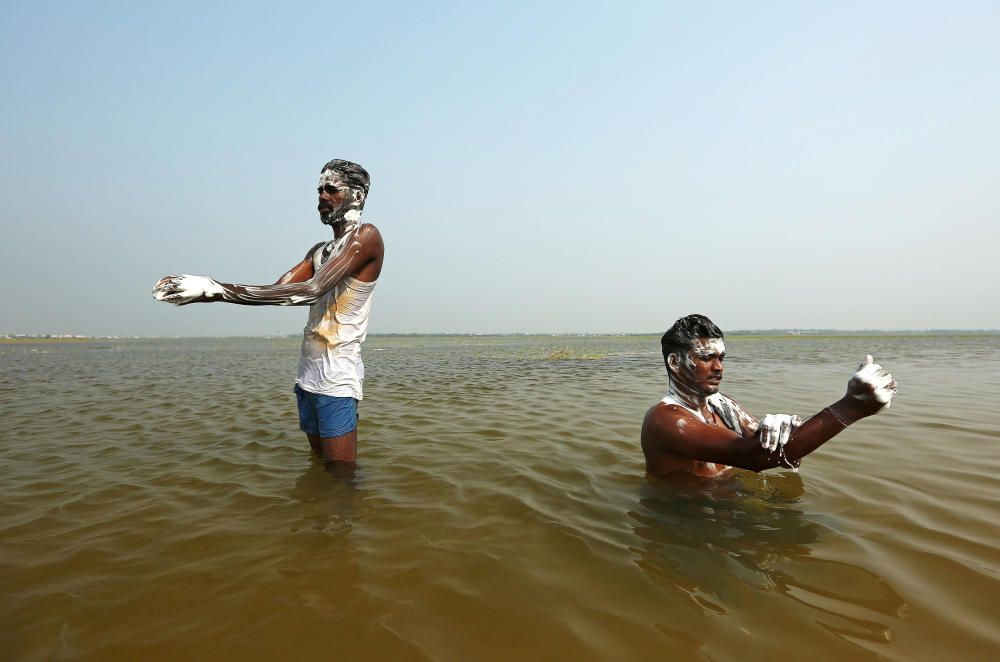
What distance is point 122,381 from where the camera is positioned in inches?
509

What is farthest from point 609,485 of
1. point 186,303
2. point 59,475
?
point 59,475

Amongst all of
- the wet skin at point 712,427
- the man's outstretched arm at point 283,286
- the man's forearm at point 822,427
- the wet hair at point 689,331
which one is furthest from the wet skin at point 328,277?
the man's forearm at point 822,427

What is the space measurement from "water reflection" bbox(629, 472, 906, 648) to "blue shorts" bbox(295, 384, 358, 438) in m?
2.40

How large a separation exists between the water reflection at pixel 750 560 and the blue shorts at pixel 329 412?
240 centimetres

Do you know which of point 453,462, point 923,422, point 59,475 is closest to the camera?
point 59,475

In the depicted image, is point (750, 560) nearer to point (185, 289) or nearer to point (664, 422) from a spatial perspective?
point (664, 422)

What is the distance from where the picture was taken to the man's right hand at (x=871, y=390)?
2.36 metres

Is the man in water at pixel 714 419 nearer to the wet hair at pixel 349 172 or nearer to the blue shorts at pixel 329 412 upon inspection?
the blue shorts at pixel 329 412

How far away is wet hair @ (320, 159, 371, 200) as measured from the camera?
12.4 ft

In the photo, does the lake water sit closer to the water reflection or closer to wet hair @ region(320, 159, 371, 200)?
the water reflection

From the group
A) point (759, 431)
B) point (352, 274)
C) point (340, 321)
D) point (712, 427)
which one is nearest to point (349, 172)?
point (352, 274)

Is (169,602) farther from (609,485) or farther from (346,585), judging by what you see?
(609,485)

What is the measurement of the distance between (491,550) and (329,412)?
1.76m

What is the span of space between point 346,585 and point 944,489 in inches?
185
